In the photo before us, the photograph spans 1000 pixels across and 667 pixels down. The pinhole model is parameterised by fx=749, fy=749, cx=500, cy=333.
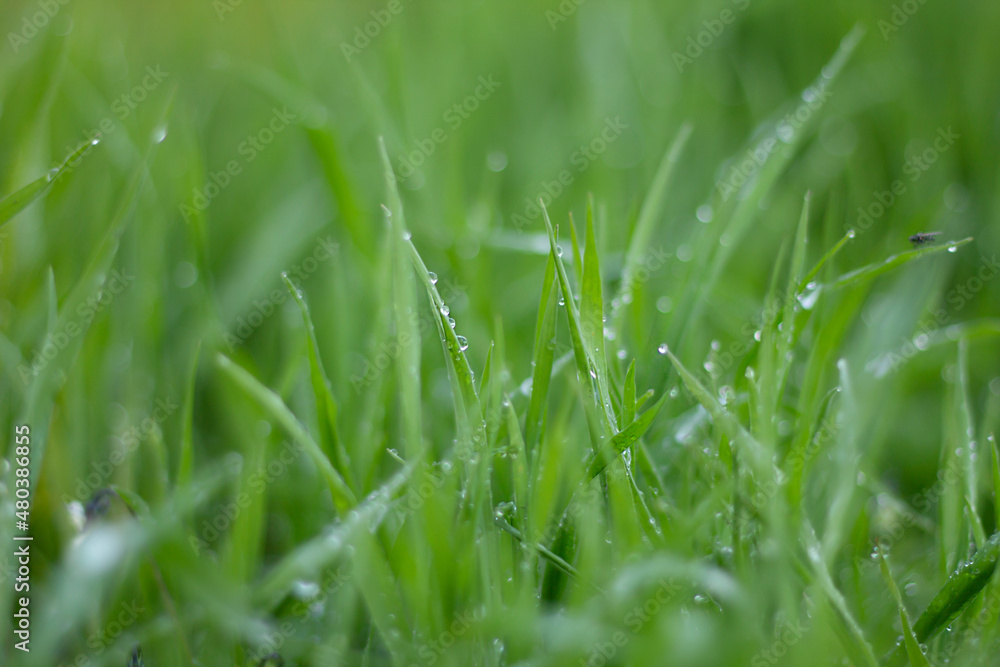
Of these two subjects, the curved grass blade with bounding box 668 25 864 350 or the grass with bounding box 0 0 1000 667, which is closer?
the grass with bounding box 0 0 1000 667

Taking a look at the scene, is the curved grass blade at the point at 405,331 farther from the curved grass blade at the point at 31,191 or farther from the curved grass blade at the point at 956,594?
the curved grass blade at the point at 956,594

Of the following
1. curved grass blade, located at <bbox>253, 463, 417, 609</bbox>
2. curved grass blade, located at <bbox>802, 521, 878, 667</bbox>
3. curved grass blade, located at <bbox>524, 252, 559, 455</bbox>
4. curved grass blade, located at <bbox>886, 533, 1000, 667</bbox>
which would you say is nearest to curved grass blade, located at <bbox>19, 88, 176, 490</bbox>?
curved grass blade, located at <bbox>253, 463, 417, 609</bbox>

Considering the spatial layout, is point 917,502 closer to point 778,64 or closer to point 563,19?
point 778,64

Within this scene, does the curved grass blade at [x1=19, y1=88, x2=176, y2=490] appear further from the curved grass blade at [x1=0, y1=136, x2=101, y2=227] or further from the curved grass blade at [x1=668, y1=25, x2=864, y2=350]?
the curved grass blade at [x1=668, y1=25, x2=864, y2=350]

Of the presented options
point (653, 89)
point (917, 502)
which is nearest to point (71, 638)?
point (917, 502)

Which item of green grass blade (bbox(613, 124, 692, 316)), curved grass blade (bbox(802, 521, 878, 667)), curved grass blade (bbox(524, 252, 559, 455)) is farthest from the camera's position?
green grass blade (bbox(613, 124, 692, 316))

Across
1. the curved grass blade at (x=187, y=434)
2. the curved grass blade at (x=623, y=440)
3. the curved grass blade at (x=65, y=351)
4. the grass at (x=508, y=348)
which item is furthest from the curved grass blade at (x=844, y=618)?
the curved grass blade at (x=65, y=351)

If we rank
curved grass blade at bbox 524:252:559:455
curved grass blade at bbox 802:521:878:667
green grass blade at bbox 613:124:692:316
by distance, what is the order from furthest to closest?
1. green grass blade at bbox 613:124:692:316
2. curved grass blade at bbox 524:252:559:455
3. curved grass blade at bbox 802:521:878:667

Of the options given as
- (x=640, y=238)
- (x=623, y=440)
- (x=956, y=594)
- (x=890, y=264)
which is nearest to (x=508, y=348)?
A: (x=640, y=238)
